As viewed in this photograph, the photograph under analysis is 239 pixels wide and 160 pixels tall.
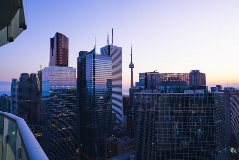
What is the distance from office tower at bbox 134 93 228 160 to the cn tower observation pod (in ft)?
128

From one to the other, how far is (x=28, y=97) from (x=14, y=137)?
118552mm

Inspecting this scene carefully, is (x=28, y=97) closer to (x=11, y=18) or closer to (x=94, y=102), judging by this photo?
(x=94, y=102)

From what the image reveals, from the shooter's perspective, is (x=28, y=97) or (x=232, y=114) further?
(x=28, y=97)

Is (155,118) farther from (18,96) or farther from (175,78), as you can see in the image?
(18,96)

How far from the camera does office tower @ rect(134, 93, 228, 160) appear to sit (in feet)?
125

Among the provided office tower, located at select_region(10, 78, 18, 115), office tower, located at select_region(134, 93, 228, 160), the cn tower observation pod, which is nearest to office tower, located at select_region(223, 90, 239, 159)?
office tower, located at select_region(134, 93, 228, 160)

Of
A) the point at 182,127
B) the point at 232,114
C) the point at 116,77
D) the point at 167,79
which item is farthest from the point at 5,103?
the point at 232,114

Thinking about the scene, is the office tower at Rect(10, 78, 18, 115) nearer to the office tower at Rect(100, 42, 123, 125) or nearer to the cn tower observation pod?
the office tower at Rect(100, 42, 123, 125)

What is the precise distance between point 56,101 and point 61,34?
79.5 meters

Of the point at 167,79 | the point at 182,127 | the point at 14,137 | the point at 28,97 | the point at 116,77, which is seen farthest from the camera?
the point at 116,77

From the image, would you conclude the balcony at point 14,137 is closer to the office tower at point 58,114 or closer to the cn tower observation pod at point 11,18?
the cn tower observation pod at point 11,18

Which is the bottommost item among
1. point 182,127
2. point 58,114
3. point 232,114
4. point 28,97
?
point 232,114

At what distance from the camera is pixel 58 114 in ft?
303

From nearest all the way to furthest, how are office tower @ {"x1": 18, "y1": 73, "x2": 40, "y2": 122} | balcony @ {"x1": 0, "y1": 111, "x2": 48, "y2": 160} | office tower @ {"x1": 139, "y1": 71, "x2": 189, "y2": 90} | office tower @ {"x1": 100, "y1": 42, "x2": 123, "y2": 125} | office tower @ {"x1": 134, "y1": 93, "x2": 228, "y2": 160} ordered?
balcony @ {"x1": 0, "y1": 111, "x2": 48, "y2": 160}, office tower @ {"x1": 134, "y1": 93, "x2": 228, "y2": 160}, office tower @ {"x1": 139, "y1": 71, "x2": 189, "y2": 90}, office tower @ {"x1": 18, "y1": 73, "x2": 40, "y2": 122}, office tower @ {"x1": 100, "y1": 42, "x2": 123, "y2": 125}
